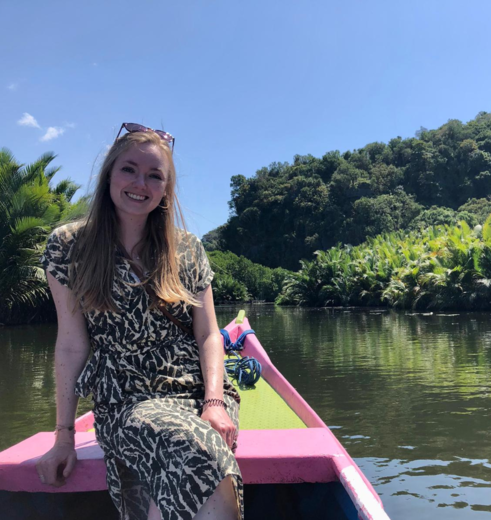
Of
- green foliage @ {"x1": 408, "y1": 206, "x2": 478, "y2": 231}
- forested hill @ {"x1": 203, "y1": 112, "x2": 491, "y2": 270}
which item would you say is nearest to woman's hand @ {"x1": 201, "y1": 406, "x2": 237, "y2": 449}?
green foliage @ {"x1": 408, "y1": 206, "x2": 478, "y2": 231}

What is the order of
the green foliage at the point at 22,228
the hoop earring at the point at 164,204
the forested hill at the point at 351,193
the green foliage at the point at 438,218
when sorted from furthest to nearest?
the forested hill at the point at 351,193
the green foliage at the point at 438,218
the green foliage at the point at 22,228
the hoop earring at the point at 164,204

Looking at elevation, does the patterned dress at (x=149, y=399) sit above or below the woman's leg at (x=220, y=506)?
above

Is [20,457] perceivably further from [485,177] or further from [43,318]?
[485,177]

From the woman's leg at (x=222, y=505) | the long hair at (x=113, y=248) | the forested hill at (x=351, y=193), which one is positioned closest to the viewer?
the woman's leg at (x=222, y=505)

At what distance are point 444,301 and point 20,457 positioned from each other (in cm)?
1708

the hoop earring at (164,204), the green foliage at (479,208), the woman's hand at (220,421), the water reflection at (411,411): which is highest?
the green foliage at (479,208)

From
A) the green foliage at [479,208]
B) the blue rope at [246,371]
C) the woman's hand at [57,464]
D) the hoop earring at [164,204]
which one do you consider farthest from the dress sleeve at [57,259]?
the green foliage at [479,208]

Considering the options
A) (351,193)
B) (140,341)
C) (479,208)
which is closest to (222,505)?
(140,341)

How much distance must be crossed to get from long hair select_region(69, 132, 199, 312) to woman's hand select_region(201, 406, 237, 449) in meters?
0.36

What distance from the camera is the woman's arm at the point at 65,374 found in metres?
1.57

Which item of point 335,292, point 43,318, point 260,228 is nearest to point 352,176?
point 260,228

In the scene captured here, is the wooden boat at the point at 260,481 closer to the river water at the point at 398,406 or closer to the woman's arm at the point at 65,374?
the woman's arm at the point at 65,374

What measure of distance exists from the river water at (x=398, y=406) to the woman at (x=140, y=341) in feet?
4.92

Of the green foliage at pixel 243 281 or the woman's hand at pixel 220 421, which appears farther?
the green foliage at pixel 243 281
